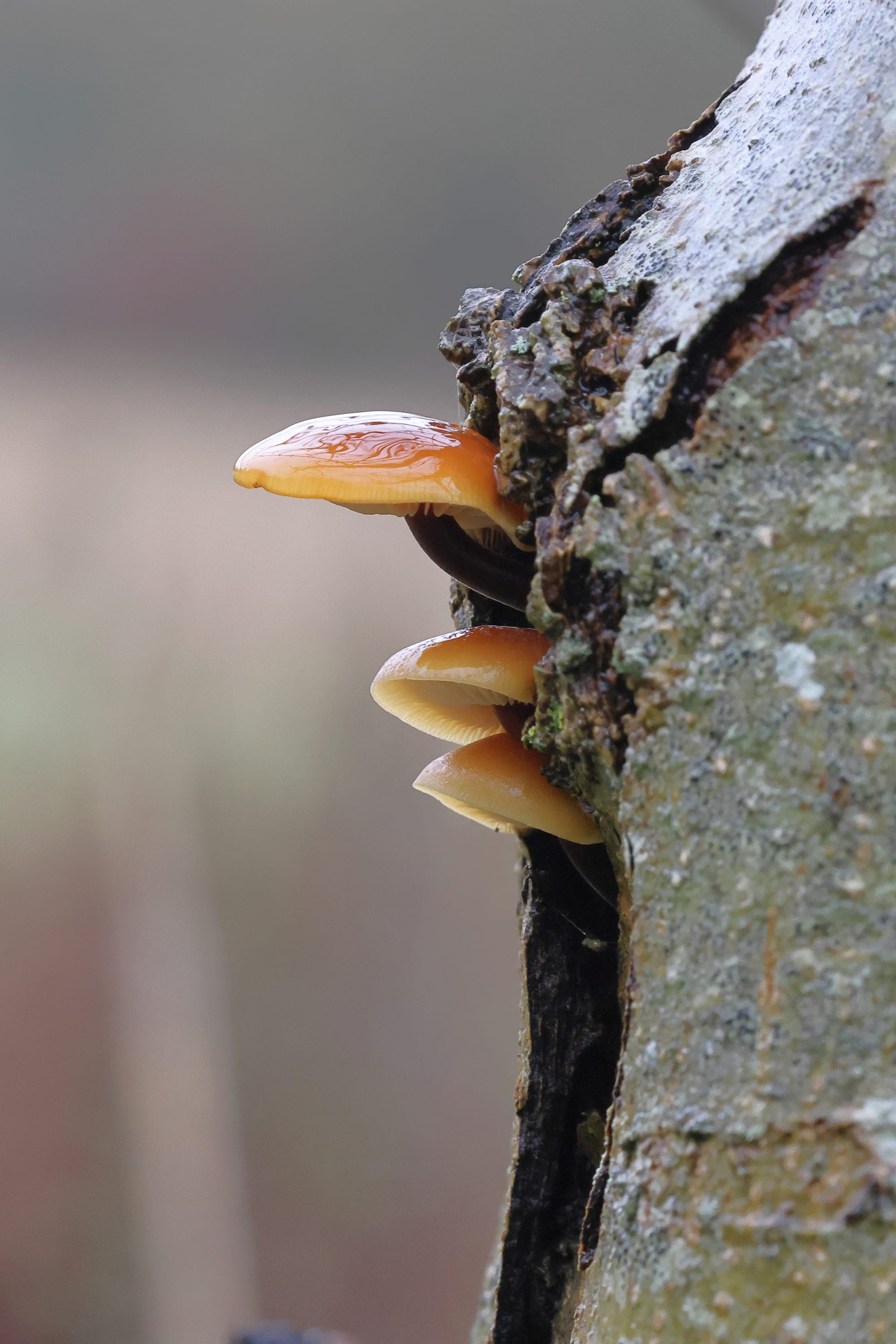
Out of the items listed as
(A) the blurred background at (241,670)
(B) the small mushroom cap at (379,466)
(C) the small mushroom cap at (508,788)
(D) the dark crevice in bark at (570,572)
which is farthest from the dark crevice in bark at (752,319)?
(A) the blurred background at (241,670)

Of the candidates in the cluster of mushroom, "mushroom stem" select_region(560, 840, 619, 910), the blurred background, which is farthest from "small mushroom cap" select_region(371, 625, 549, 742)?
the blurred background

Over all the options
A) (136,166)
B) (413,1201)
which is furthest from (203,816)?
(136,166)

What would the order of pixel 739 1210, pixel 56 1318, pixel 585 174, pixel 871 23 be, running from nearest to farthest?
pixel 739 1210, pixel 871 23, pixel 56 1318, pixel 585 174

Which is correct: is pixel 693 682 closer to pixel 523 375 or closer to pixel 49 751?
pixel 523 375

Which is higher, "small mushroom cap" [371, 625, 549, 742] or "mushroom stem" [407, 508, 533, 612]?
"mushroom stem" [407, 508, 533, 612]

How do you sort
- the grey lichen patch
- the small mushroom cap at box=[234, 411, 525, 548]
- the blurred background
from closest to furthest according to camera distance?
the grey lichen patch → the small mushroom cap at box=[234, 411, 525, 548] → the blurred background

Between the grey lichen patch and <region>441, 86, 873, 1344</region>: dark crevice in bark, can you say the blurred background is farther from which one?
the grey lichen patch
